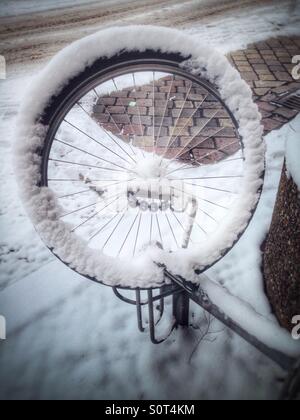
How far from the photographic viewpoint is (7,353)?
5.03ft

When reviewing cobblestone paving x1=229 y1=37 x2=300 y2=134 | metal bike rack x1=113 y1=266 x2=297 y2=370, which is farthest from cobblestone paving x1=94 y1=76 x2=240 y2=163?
metal bike rack x1=113 y1=266 x2=297 y2=370

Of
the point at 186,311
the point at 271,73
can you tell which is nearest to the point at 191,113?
the point at 271,73

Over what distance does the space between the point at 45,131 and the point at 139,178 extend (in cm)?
49

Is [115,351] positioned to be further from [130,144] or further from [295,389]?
[130,144]

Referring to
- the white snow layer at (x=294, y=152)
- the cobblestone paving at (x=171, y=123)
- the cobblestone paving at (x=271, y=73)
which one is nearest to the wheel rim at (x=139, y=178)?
the cobblestone paving at (x=171, y=123)

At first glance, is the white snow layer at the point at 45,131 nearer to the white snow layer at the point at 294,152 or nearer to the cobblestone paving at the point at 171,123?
the white snow layer at the point at 294,152

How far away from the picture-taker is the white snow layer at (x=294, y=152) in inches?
48.4

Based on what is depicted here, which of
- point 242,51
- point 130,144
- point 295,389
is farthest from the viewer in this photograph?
point 242,51

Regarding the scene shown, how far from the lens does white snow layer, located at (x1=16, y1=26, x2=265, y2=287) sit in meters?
1.11

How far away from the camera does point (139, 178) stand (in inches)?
57.7

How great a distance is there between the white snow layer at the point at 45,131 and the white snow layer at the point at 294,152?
11cm

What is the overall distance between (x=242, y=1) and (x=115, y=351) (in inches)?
321

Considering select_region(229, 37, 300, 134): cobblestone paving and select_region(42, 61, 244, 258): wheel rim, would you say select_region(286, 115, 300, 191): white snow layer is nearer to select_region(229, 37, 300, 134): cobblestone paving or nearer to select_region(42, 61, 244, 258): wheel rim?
select_region(42, 61, 244, 258): wheel rim
